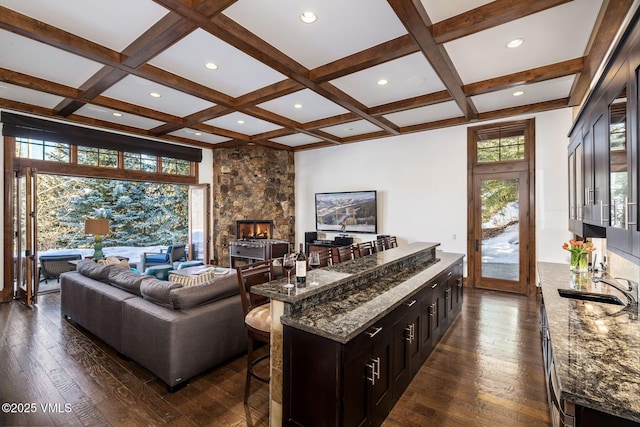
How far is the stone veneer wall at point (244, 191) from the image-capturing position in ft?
25.2

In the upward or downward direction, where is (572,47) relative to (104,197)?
upward

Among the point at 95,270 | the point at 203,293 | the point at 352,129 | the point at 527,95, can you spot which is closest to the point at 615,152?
the point at 203,293

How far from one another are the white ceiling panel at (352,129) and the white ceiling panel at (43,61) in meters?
4.22

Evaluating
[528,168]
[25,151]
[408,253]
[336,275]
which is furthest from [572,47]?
[25,151]

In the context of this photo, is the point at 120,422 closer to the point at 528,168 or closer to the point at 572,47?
the point at 572,47

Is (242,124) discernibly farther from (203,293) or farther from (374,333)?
(374,333)

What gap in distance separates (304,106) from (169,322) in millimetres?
4079

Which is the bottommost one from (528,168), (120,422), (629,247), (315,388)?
(120,422)

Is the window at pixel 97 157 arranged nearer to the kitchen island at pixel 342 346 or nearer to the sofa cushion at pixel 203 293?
the sofa cushion at pixel 203 293

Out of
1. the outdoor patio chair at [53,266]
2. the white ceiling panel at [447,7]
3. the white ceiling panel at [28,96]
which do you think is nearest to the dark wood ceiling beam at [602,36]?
the white ceiling panel at [447,7]

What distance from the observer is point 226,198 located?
7.77 m

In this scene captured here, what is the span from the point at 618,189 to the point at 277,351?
7.60 feet

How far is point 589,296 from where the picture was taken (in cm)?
244

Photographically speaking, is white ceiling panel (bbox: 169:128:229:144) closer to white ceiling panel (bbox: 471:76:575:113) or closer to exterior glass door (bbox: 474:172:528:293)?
white ceiling panel (bbox: 471:76:575:113)
